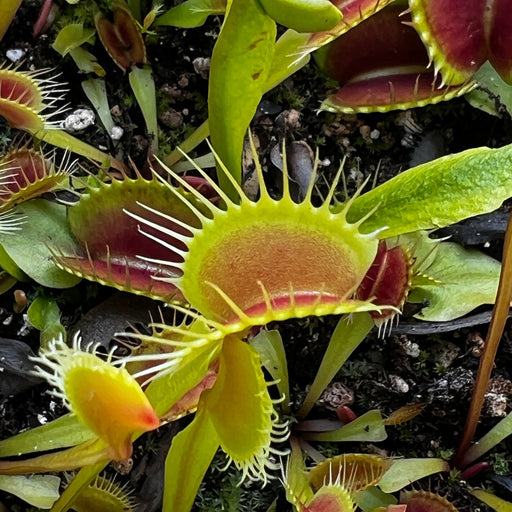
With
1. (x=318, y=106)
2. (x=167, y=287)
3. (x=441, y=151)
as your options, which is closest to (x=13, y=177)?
(x=167, y=287)

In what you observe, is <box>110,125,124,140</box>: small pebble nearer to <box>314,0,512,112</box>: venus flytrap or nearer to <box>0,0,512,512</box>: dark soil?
<box>0,0,512,512</box>: dark soil

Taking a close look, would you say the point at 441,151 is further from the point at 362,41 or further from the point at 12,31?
the point at 12,31

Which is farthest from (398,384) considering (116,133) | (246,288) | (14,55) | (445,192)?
(14,55)

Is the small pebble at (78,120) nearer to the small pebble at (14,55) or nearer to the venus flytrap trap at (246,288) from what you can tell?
the small pebble at (14,55)

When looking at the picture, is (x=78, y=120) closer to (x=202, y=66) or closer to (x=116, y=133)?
(x=116, y=133)

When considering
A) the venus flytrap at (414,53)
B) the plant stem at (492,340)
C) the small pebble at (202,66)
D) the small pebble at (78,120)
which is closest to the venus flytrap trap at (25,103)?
the small pebble at (78,120)
